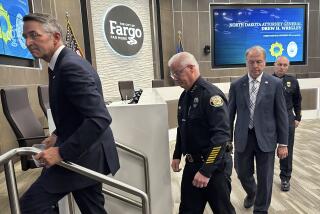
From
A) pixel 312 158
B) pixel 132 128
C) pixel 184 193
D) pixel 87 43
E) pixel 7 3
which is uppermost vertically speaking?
pixel 7 3

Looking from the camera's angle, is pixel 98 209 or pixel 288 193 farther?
pixel 288 193

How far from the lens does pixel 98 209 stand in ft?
4.44

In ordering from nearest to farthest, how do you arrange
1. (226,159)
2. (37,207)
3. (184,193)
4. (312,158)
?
(37,207) → (226,159) → (184,193) → (312,158)

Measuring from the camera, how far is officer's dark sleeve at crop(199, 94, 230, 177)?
146 centimetres

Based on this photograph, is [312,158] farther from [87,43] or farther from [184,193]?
[87,43]

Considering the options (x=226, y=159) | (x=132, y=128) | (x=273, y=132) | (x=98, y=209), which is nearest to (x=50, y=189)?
(x=98, y=209)

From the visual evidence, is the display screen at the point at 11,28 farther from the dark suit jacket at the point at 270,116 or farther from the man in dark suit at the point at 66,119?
the dark suit jacket at the point at 270,116

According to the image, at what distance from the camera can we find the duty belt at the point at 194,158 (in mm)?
1578

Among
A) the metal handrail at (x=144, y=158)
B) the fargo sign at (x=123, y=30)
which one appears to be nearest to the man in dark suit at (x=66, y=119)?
the metal handrail at (x=144, y=158)

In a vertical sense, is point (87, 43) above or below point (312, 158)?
above

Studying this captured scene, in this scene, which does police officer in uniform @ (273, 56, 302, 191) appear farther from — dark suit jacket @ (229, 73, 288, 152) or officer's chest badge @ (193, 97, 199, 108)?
officer's chest badge @ (193, 97, 199, 108)

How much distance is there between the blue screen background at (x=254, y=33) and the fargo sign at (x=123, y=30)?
2426 mm

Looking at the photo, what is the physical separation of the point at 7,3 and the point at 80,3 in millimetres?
2349

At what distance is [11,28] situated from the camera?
410cm
